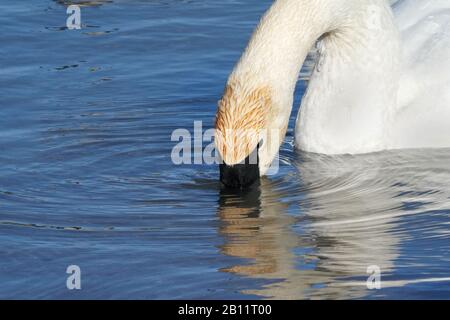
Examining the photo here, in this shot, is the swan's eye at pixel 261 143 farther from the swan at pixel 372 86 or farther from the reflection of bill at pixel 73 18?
the reflection of bill at pixel 73 18

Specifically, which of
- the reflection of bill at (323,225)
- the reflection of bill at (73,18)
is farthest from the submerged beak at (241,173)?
the reflection of bill at (73,18)

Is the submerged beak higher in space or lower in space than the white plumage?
lower

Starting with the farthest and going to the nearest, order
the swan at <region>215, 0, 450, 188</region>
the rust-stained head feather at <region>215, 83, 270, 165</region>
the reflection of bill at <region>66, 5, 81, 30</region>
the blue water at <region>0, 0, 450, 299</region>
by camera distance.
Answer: the reflection of bill at <region>66, 5, 81, 30</region> < the swan at <region>215, 0, 450, 188</region> < the rust-stained head feather at <region>215, 83, 270, 165</region> < the blue water at <region>0, 0, 450, 299</region>

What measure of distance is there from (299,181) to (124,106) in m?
2.24

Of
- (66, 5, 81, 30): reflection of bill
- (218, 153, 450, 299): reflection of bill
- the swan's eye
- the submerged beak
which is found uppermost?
(66, 5, 81, 30): reflection of bill

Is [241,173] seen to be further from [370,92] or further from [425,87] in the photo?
[425,87]

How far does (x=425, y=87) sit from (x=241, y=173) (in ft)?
5.74

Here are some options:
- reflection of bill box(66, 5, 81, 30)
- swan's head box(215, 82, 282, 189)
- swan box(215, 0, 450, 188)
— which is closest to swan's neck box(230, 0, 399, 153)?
swan box(215, 0, 450, 188)

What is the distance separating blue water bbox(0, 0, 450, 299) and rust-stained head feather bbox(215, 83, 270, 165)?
0.38 metres

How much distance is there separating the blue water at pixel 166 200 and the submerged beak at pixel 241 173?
0.34 ft

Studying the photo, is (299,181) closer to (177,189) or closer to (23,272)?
(177,189)

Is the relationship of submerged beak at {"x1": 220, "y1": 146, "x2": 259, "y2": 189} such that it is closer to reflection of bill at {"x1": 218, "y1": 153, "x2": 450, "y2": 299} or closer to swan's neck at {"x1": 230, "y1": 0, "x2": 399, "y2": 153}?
reflection of bill at {"x1": 218, "y1": 153, "x2": 450, "y2": 299}

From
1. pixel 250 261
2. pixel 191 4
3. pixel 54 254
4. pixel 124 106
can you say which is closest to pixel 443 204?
pixel 250 261

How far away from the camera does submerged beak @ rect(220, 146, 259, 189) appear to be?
8.53 meters
